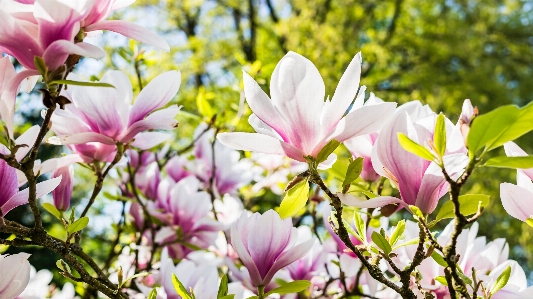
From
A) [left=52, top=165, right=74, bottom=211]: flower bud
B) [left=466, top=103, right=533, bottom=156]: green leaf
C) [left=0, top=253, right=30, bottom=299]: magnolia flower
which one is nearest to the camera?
[left=466, top=103, right=533, bottom=156]: green leaf

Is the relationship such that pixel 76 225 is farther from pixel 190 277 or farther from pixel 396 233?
pixel 396 233

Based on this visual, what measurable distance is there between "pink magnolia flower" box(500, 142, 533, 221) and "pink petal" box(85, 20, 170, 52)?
0.43 meters

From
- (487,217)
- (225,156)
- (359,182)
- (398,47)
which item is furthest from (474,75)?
(359,182)

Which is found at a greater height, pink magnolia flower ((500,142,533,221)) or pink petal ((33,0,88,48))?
pink petal ((33,0,88,48))

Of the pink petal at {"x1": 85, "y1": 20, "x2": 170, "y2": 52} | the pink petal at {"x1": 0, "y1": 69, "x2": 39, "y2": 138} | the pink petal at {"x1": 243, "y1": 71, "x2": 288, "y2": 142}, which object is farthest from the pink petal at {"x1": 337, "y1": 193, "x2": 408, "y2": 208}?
the pink petal at {"x1": 0, "y1": 69, "x2": 39, "y2": 138}

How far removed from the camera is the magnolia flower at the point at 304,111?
0.52 metres

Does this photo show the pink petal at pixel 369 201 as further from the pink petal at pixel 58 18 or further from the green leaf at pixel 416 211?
the pink petal at pixel 58 18

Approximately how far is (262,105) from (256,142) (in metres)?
0.04

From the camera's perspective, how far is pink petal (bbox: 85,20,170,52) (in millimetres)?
553

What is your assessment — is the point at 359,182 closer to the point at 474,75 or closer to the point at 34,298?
the point at 34,298

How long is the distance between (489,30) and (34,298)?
885 centimetres

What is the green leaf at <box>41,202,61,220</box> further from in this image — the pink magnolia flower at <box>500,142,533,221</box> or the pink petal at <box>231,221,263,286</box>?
the pink magnolia flower at <box>500,142,533,221</box>

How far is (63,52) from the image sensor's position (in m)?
0.50

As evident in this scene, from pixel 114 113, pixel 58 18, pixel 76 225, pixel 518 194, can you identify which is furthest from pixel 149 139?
pixel 518 194
